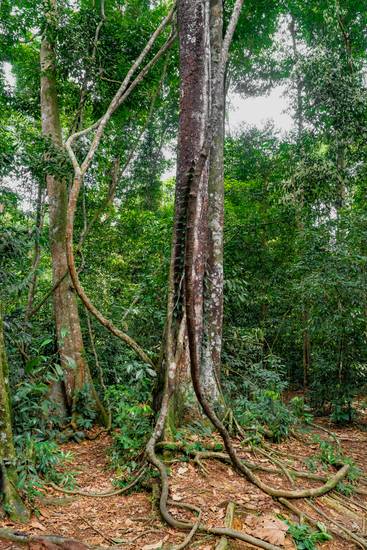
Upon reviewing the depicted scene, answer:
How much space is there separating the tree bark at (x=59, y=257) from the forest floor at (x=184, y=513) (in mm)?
2376

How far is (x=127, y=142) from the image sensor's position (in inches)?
358

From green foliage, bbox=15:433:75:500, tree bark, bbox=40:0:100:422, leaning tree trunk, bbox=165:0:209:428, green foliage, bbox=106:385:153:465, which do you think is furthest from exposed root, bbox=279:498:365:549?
tree bark, bbox=40:0:100:422

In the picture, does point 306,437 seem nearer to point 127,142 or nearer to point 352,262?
point 352,262

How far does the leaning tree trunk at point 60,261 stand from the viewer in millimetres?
6672

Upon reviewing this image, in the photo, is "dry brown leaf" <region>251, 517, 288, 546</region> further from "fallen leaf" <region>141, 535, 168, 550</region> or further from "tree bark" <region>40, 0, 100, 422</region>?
"tree bark" <region>40, 0, 100, 422</region>

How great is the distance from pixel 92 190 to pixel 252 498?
6984mm

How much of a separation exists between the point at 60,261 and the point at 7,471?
4.51m

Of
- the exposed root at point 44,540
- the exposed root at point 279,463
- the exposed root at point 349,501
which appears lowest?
the exposed root at point 349,501

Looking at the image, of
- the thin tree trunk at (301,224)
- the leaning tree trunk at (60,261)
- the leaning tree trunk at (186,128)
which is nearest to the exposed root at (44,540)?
the leaning tree trunk at (186,128)

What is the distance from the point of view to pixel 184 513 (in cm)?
320

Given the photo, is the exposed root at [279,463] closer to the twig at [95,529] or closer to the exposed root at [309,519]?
the exposed root at [309,519]

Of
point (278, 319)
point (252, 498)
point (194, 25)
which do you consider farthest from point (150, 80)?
point (252, 498)

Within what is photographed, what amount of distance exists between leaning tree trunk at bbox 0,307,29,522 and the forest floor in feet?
0.32

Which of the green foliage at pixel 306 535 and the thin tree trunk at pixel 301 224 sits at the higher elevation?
the thin tree trunk at pixel 301 224
